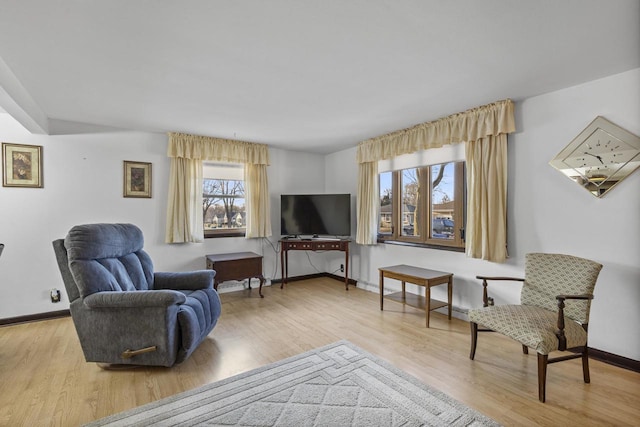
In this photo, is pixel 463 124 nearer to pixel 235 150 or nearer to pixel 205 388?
pixel 235 150

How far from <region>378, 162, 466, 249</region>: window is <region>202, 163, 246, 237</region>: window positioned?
7.37 feet

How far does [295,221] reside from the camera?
16.4 feet

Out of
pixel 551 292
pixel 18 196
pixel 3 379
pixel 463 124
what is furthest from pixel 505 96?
pixel 18 196

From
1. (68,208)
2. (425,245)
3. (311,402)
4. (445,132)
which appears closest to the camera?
(311,402)

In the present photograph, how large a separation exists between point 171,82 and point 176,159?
1828mm

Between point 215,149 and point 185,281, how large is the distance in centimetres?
215

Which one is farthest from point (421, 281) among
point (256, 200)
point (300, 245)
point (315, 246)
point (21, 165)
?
point (21, 165)

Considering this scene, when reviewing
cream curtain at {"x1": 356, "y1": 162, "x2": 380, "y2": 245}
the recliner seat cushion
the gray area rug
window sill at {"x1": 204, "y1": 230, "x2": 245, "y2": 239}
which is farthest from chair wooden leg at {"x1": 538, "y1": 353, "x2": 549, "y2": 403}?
window sill at {"x1": 204, "y1": 230, "x2": 245, "y2": 239}

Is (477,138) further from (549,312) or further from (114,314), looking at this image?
(114,314)

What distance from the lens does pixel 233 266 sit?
4.13 meters

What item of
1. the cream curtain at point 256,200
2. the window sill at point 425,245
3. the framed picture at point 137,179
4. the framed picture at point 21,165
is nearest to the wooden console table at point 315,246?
the cream curtain at point 256,200

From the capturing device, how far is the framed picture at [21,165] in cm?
331

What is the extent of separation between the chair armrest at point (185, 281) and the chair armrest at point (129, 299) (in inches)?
29.7

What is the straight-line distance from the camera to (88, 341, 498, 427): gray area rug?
179cm
